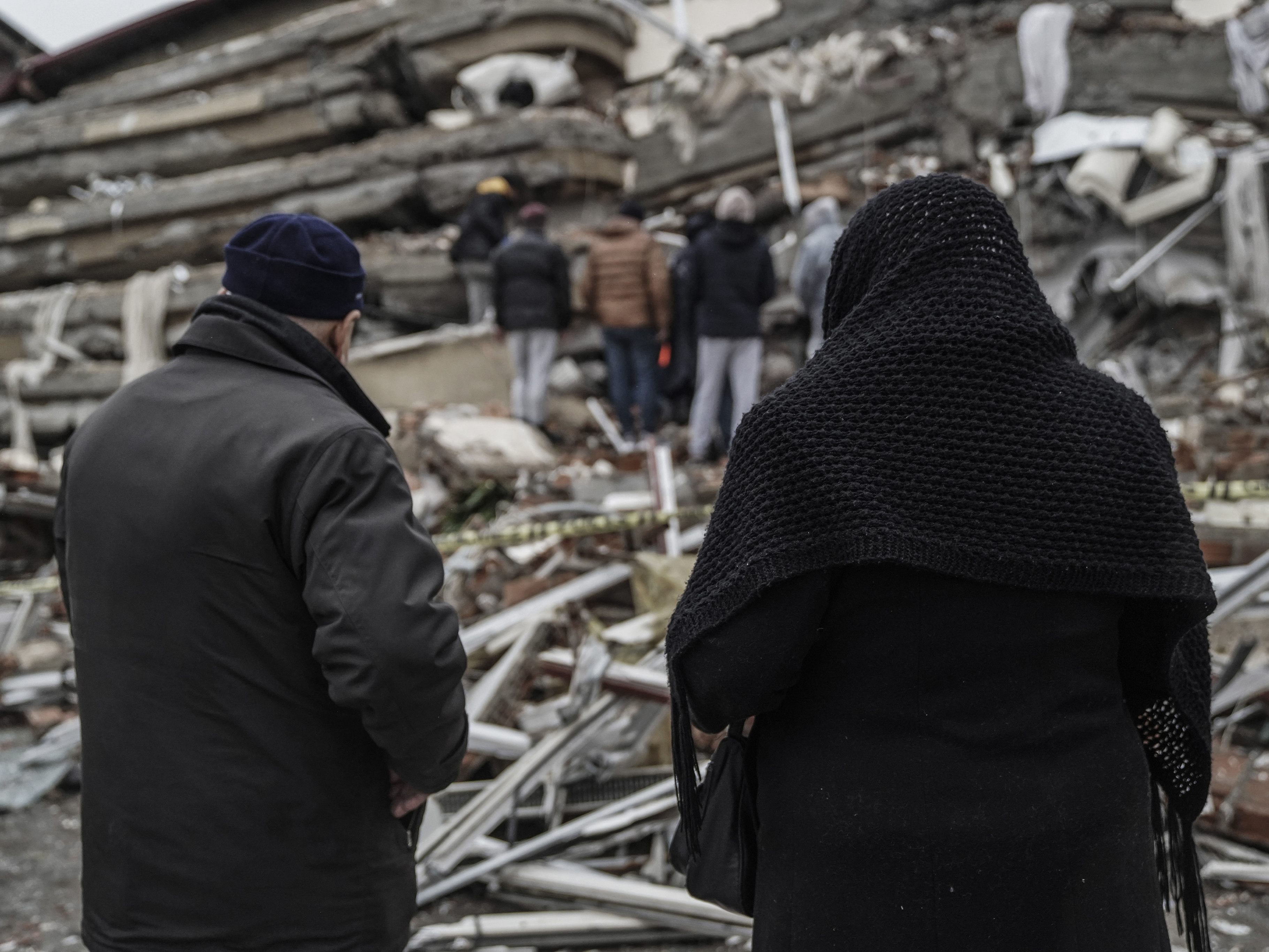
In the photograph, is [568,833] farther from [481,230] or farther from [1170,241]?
[481,230]

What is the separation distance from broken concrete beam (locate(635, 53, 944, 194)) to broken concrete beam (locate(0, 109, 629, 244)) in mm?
521

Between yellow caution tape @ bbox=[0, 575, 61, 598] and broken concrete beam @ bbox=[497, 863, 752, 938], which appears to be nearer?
broken concrete beam @ bbox=[497, 863, 752, 938]

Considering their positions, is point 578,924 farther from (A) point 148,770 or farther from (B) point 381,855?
(A) point 148,770

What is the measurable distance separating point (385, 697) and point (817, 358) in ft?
3.18

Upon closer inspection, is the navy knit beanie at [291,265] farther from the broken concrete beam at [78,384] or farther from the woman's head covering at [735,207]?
→ the broken concrete beam at [78,384]

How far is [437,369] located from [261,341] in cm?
864

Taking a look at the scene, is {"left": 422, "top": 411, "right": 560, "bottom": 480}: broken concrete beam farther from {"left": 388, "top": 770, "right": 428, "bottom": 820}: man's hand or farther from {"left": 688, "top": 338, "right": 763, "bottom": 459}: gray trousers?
{"left": 388, "top": 770, "right": 428, "bottom": 820}: man's hand

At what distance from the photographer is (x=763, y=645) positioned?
1.55m

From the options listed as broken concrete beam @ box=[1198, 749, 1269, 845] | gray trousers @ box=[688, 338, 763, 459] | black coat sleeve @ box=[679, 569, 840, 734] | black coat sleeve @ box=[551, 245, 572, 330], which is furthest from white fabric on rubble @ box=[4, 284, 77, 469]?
black coat sleeve @ box=[679, 569, 840, 734]

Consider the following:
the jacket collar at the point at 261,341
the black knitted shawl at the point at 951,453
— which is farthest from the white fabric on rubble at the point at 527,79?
the black knitted shawl at the point at 951,453

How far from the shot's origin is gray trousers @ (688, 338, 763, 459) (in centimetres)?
808

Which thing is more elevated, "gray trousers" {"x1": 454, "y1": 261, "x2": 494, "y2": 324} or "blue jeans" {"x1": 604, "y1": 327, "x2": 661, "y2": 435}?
"gray trousers" {"x1": 454, "y1": 261, "x2": 494, "y2": 324}

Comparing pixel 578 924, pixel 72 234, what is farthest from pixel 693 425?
pixel 72 234

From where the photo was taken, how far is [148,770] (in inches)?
76.2
